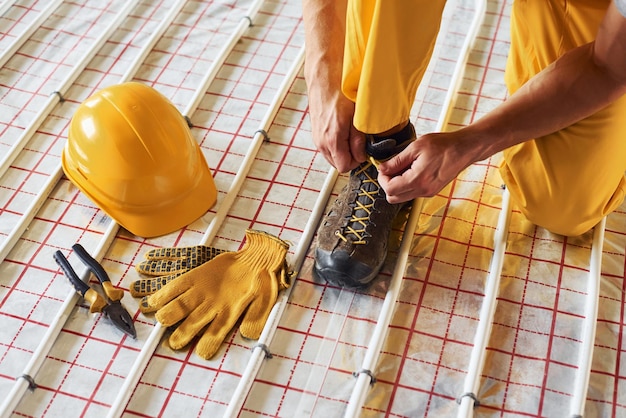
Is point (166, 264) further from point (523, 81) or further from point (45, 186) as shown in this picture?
point (523, 81)

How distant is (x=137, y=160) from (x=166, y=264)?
0.24 m

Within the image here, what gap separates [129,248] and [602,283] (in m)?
1.09

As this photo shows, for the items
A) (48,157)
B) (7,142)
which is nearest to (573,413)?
(48,157)

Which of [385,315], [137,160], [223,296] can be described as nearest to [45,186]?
[137,160]

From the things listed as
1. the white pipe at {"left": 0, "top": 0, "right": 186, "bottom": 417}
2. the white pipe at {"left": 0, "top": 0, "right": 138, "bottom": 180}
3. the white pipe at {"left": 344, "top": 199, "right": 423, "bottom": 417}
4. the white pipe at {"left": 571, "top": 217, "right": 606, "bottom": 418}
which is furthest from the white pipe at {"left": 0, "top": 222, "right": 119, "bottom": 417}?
the white pipe at {"left": 571, "top": 217, "right": 606, "bottom": 418}

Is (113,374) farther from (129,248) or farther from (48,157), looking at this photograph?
(48,157)

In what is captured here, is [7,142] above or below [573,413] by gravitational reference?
above

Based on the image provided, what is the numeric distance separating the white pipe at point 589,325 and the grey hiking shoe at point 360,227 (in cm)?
45

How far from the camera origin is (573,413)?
5.06 feet

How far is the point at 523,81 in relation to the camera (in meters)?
1.78

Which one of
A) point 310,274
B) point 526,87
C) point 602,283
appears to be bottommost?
point 602,283

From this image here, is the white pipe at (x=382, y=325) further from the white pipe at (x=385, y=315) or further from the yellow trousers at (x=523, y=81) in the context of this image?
the yellow trousers at (x=523, y=81)

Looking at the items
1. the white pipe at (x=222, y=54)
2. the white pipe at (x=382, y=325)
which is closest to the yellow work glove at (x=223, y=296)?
the white pipe at (x=382, y=325)

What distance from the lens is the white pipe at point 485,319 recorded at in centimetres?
156
